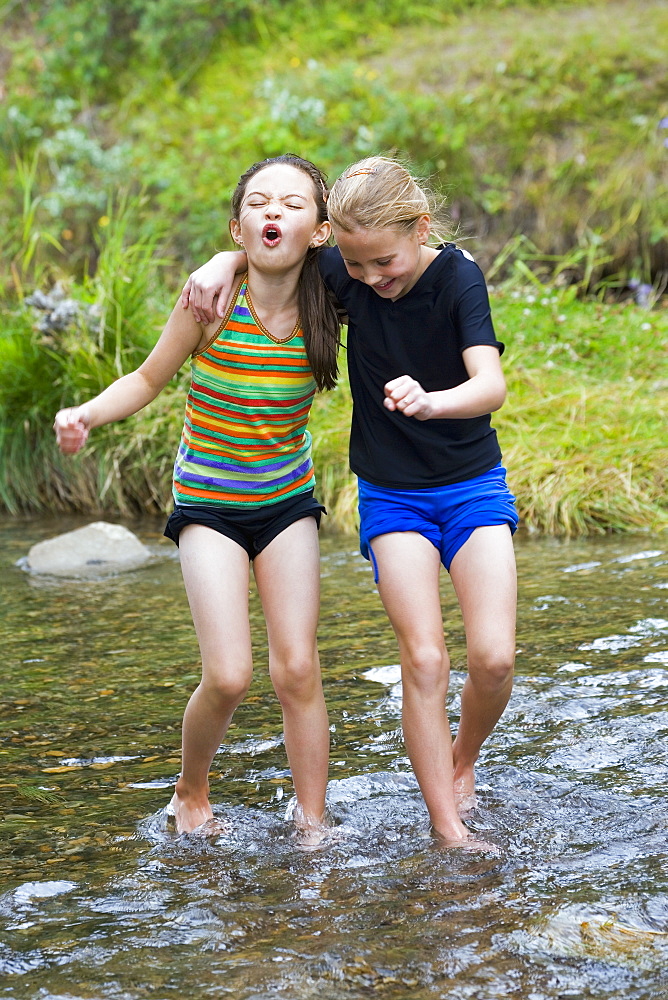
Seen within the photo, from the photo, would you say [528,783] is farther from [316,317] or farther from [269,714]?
[316,317]

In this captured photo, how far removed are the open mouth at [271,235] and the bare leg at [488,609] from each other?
36.5 inches

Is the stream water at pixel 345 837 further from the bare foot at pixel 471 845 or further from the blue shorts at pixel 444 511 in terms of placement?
the blue shorts at pixel 444 511

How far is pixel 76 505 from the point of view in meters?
8.12

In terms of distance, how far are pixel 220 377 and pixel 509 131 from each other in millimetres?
7863

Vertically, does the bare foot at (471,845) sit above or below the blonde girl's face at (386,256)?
below

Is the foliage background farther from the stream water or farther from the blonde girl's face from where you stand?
the blonde girl's face

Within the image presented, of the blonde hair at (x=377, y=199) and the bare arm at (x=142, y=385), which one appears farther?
the bare arm at (x=142, y=385)

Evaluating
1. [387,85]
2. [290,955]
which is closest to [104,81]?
[387,85]

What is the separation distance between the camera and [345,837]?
10.2 ft

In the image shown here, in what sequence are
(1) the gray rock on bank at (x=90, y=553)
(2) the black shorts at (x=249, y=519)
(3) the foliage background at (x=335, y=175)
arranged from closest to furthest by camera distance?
(2) the black shorts at (x=249, y=519), (1) the gray rock on bank at (x=90, y=553), (3) the foliage background at (x=335, y=175)

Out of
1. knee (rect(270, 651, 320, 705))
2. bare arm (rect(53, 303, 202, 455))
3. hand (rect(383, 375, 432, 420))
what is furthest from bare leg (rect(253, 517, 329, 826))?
hand (rect(383, 375, 432, 420))

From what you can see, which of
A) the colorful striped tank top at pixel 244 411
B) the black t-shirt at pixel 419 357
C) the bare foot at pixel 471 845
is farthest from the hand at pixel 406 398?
the bare foot at pixel 471 845

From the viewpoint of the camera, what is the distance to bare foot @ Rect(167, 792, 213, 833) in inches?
124

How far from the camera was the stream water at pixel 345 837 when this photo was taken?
238cm
